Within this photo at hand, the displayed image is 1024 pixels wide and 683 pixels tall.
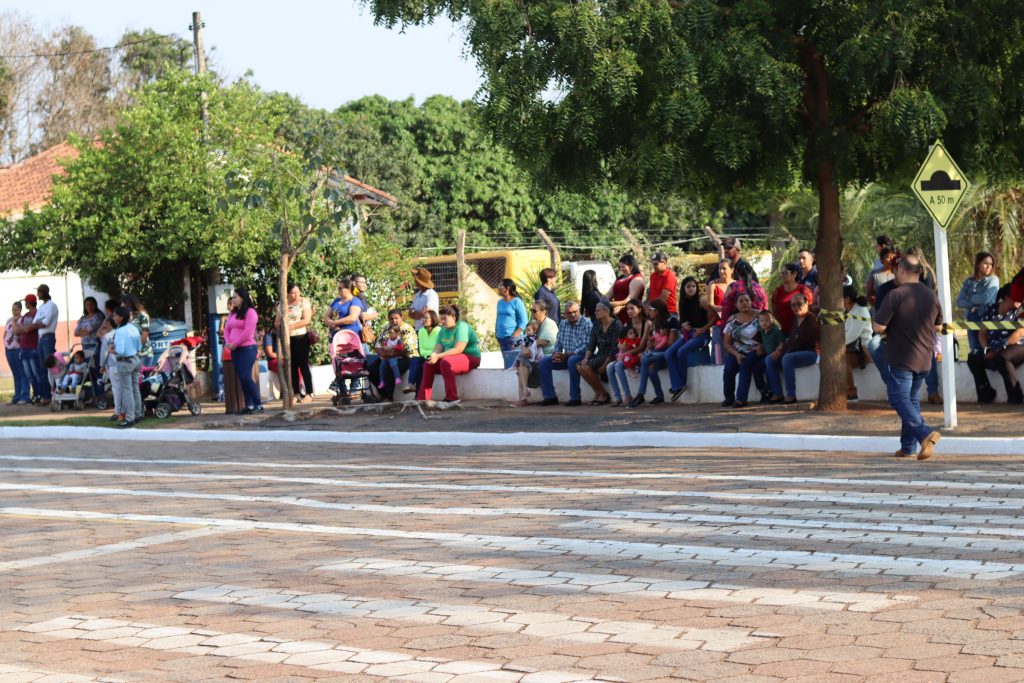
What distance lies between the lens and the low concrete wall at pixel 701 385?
17.0m

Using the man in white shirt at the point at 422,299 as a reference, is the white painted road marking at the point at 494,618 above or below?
below

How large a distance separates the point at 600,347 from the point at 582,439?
317 cm

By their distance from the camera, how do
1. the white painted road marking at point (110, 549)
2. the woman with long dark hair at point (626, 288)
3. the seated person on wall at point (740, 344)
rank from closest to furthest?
the white painted road marking at point (110, 549) → the seated person on wall at point (740, 344) → the woman with long dark hair at point (626, 288)

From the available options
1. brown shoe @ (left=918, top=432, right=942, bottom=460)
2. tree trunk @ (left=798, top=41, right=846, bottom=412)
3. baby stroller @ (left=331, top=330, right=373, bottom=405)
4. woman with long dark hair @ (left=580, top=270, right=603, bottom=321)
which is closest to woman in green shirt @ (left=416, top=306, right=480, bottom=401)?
baby stroller @ (left=331, top=330, right=373, bottom=405)

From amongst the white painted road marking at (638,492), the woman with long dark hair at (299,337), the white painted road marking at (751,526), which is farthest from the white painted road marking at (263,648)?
the woman with long dark hair at (299,337)

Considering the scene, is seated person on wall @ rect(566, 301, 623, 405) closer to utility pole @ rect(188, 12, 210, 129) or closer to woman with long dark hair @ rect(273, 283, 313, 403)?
woman with long dark hair @ rect(273, 283, 313, 403)

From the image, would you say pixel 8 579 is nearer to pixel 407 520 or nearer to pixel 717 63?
pixel 407 520

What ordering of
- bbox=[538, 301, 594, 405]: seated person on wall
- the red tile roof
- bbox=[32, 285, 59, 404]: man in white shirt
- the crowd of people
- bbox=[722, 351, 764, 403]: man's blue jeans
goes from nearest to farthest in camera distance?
1. the crowd of people
2. bbox=[722, 351, 764, 403]: man's blue jeans
3. bbox=[538, 301, 594, 405]: seated person on wall
4. bbox=[32, 285, 59, 404]: man in white shirt
5. the red tile roof

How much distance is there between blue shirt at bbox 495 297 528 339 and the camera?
21.8 metres

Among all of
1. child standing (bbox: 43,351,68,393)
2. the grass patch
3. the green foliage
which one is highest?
the green foliage

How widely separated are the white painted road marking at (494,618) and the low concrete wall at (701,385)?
427 inches

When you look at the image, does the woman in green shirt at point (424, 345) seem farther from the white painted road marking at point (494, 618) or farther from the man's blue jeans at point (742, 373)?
the white painted road marking at point (494, 618)

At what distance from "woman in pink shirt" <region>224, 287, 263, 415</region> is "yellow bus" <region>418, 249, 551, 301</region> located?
15532 millimetres

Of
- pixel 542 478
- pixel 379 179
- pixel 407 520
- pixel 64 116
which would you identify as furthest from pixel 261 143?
pixel 64 116
